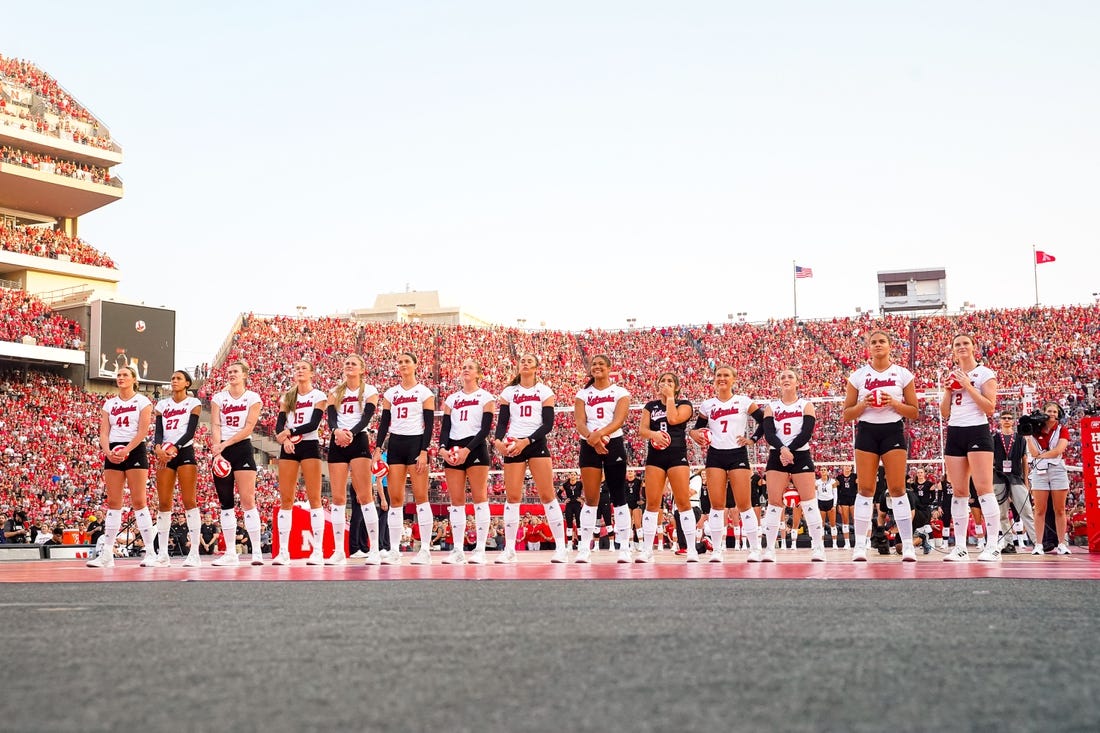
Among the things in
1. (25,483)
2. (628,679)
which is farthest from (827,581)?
A: (25,483)

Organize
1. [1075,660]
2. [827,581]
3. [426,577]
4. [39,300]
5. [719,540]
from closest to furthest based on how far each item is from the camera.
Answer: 1. [1075,660]
2. [827,581]
3. [426,577]
4. [719,540]
5. [39,300]

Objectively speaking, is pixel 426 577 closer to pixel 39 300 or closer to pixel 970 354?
pixel 970 354

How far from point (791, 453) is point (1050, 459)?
3.95 m

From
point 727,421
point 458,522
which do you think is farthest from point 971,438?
point 458,522

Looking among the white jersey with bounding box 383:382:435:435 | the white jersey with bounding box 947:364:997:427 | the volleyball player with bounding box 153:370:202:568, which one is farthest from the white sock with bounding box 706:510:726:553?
the volleyball player with bounding box 153:370:202:568

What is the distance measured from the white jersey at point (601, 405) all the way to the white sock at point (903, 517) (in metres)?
2.85

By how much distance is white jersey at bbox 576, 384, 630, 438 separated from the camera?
11.0 metres

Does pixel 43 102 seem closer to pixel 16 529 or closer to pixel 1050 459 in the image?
pixel 16 529

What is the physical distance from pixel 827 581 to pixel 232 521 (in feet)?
22.5

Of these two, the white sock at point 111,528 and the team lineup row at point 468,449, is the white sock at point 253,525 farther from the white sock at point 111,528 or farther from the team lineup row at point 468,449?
the white sock at point 111,528

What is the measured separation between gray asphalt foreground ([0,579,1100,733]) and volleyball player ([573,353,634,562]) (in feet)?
15.9

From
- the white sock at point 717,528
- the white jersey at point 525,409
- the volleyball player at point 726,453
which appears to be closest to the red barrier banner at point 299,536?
the white jersey at point 525,409

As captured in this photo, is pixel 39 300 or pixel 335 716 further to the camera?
pixel 39 300

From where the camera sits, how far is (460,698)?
2932 mm
